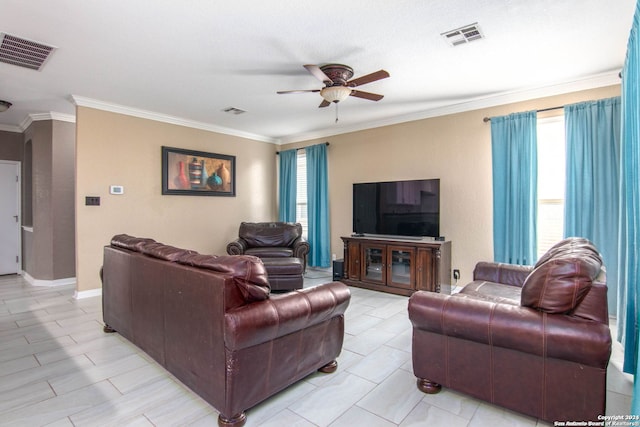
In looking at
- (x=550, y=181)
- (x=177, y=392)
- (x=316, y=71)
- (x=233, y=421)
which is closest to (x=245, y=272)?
(x=233, y=421)

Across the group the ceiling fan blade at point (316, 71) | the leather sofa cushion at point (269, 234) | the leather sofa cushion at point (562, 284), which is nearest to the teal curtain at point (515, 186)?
the leather sofa cushion at point (562, 284)

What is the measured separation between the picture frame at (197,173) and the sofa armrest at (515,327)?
4477mm

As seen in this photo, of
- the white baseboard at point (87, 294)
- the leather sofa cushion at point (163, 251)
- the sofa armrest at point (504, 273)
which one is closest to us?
the leather sofa cushion at point (163, 251)

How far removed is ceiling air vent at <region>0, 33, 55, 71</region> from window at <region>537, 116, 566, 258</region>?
17.4ft

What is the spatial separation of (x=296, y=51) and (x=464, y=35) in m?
1.47

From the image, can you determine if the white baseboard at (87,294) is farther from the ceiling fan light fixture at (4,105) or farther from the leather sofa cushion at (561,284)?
the leather sofa cushion at (561,284)

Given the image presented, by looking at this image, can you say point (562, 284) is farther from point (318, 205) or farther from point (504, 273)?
point (318, 205)

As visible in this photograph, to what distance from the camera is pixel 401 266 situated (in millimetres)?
4523

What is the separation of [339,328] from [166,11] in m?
2.67

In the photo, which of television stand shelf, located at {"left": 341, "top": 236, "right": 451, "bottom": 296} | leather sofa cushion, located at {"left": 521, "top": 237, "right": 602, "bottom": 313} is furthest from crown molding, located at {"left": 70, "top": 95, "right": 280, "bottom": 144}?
leather sofa cushion, located at {"left": 521, "top": 237, "right": 602, "bottom": 313}

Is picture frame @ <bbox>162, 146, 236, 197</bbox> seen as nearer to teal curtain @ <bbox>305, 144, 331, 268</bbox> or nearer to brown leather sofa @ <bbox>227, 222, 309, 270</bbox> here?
brown leather sofa @ <bbox>227, 222, 309, 270</bbox>

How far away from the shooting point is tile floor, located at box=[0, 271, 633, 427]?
1.86 metres

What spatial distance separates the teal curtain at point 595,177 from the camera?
3.37 metres

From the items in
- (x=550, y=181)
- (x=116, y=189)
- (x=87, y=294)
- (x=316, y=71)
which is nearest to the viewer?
(x=316, y=71)
